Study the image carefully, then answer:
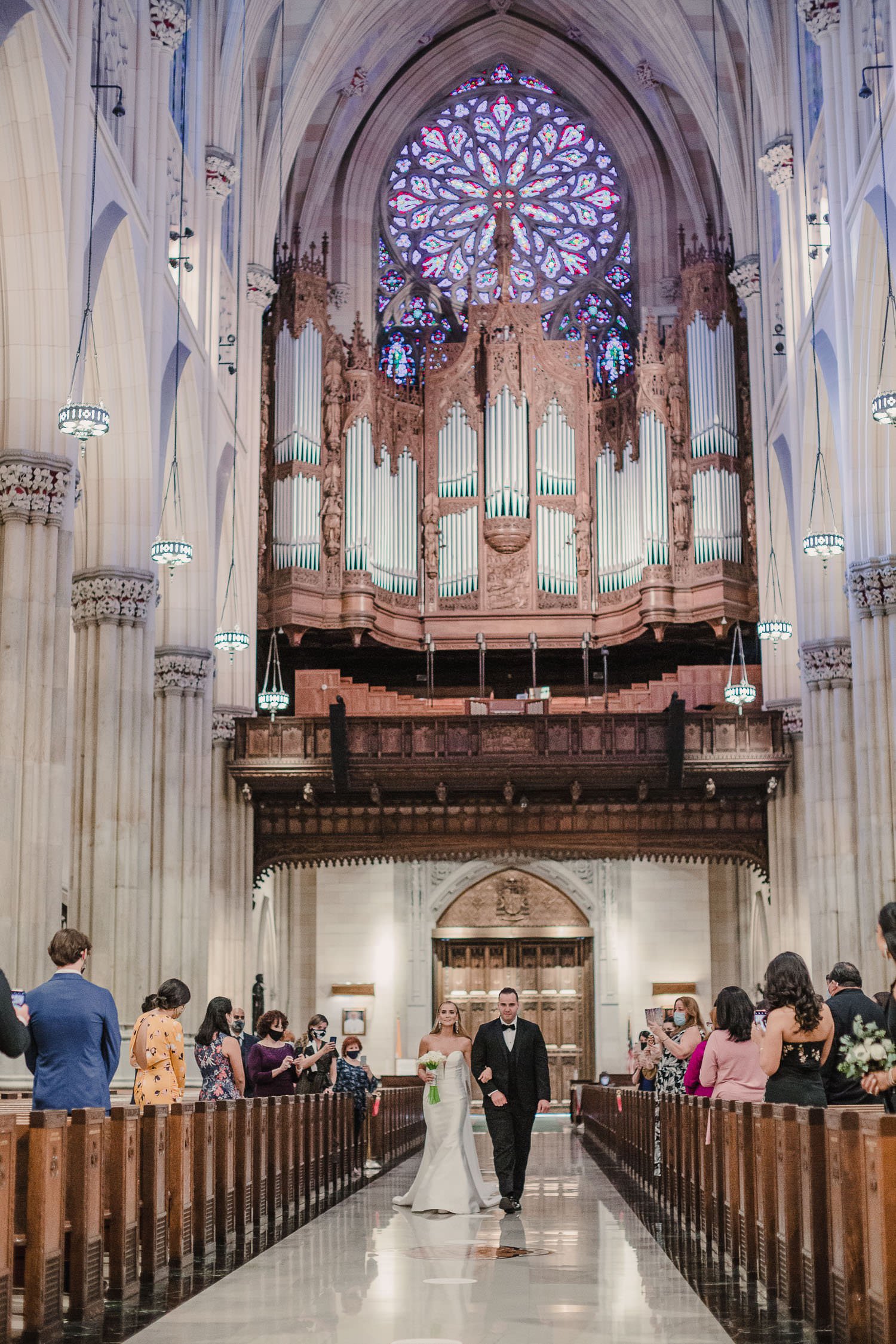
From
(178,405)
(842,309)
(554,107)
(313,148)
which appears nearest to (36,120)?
(178,405)

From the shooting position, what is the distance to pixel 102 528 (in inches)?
779

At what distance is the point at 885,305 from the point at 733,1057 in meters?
11.8

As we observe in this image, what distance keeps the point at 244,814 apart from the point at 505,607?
20.4ft

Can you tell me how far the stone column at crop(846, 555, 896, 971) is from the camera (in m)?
18.8

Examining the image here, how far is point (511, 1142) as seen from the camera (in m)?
11.6

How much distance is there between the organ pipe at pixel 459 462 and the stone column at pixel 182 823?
25.4 feet

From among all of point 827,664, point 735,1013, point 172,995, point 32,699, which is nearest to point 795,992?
point 735,1013

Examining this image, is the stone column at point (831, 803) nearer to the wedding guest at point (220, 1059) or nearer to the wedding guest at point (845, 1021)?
the wedding guest at point (220, 1059)

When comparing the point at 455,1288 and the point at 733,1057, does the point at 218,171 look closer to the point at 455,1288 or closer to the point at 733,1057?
the point at 733,1057

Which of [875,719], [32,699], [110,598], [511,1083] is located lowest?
[511,1083]

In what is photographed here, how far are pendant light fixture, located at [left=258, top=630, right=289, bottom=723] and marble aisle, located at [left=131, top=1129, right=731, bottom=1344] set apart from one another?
45.6ft

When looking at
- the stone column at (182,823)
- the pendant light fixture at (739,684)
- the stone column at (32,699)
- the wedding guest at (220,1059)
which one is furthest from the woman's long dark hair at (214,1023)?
the pendant light fixture at (739,684)

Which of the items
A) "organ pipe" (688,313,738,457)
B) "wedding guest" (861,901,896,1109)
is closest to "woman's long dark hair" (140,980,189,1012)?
"wedding guest" (861,901,896,1109)

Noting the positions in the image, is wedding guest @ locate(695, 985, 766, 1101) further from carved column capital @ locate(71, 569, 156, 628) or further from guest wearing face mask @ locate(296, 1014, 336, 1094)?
carved column capital @ locate(71, 569, 156, 628)
